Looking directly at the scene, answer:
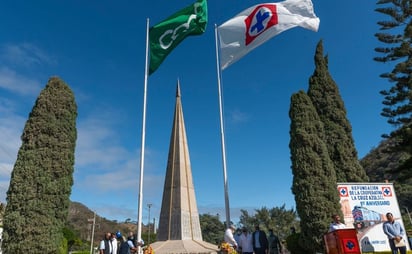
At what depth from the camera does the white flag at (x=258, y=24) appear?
972 centimetres

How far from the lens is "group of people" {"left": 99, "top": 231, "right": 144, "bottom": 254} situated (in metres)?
8.29

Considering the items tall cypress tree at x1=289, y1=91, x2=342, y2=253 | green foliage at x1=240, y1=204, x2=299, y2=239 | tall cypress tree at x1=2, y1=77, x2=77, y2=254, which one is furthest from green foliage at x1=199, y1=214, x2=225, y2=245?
tall cypress tree at x1=2, y1=77, x2=77, y2=254

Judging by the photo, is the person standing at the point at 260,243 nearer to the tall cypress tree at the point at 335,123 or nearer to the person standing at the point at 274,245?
the person standing at the point at 274,245

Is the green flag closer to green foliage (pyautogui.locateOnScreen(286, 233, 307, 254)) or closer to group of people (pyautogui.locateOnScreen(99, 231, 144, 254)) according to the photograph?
group of people (pyautogui.locateOnScreen(99, 231, 144, 254))

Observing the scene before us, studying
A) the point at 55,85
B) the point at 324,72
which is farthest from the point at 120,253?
the point at 324,72

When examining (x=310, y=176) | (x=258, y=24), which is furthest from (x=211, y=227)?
(x=258, y=24)

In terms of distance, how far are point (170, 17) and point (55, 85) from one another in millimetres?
4801

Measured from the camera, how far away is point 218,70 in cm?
1076

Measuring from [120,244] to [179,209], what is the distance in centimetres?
645

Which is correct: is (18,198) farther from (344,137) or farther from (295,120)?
(344,137)

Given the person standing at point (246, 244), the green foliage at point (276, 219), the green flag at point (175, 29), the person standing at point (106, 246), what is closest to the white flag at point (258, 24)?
the green flag at point (175, 29)

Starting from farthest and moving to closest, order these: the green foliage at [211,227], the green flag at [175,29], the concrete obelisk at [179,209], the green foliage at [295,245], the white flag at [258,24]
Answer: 1. the green foliage at [211,227]
2. the concrete obelisk at [179,209]
3. the green foliage at [295,245]
4. the green flag at [175,29]
5. the white flag at [258,24]

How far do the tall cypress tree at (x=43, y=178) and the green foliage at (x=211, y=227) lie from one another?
124 feet

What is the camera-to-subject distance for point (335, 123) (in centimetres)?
1477
